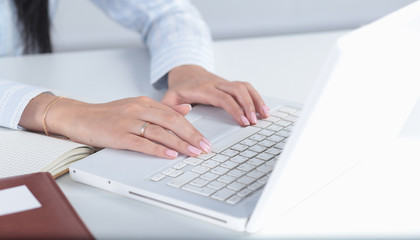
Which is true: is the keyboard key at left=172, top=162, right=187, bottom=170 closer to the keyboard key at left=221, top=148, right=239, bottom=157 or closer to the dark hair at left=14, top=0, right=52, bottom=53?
the keyboard key at left=221, top=148, right=239, bottom=157

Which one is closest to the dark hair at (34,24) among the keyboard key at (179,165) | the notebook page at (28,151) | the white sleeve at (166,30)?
the white sleeve at (166,30)

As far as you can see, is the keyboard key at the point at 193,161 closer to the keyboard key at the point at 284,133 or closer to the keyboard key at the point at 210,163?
the keyboard key at the point at 210,163

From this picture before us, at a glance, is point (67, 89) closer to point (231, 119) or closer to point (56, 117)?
point (56, 117)

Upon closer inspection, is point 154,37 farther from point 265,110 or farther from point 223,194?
point 223,194

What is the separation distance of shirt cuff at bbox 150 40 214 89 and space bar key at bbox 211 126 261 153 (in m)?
0.32

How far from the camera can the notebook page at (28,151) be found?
694 mm

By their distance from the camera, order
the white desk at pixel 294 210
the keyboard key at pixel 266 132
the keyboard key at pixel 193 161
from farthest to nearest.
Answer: the keyboard key at pixel 266 132 → the keyboard key at pixel 193 161 → the white desk at pixel 294 210

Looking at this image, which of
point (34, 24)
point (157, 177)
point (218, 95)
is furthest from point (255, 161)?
point (34, 24)

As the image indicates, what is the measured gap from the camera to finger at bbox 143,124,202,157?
2.33 feet

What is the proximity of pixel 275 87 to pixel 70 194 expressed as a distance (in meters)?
0.53

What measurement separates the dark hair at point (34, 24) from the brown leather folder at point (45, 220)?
2.61 ft

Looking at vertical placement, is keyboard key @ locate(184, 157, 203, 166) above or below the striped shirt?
below

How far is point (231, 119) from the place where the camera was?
86cm

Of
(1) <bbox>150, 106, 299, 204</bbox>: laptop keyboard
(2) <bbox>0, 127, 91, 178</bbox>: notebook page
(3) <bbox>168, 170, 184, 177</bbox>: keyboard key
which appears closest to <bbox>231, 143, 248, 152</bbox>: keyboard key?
(1) <bbox>150, 106, 299, 204</bbox>: laptop keyboard
